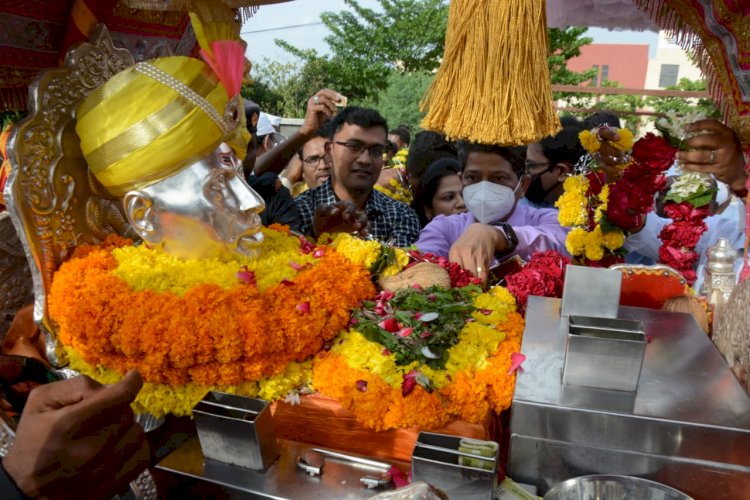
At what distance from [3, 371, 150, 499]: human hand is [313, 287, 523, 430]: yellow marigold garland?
0.60m

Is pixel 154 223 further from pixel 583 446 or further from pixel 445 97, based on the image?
pixel 583 446

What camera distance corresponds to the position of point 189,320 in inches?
64.6

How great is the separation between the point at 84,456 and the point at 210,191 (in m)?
0.93

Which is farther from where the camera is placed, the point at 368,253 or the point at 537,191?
the point at 537,191

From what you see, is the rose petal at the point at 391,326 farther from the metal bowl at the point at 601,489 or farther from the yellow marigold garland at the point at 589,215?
the yellow marigold garland at the point at 589,215

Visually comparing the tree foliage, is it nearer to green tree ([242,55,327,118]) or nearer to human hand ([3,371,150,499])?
green tree ([242,55,327,118])

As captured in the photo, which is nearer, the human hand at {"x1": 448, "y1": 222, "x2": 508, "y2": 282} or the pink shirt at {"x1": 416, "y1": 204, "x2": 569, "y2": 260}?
the human hand at {"x1": 448, "y1": 222, "x2": 508, "y2": 282}

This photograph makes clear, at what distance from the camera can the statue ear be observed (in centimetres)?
182

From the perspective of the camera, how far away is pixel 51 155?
1782 mm

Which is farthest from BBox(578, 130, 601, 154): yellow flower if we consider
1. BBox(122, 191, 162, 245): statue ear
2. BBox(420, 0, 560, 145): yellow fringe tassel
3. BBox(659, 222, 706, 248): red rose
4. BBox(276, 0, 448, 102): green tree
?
BBox(276, 0, 448, 102): green tree

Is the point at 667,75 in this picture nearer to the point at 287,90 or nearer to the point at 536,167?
the point at 287,90

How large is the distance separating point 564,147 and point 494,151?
1145 mm

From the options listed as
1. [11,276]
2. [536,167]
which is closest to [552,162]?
[536,167]

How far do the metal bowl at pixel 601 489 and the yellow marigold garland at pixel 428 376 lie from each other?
38 cm
